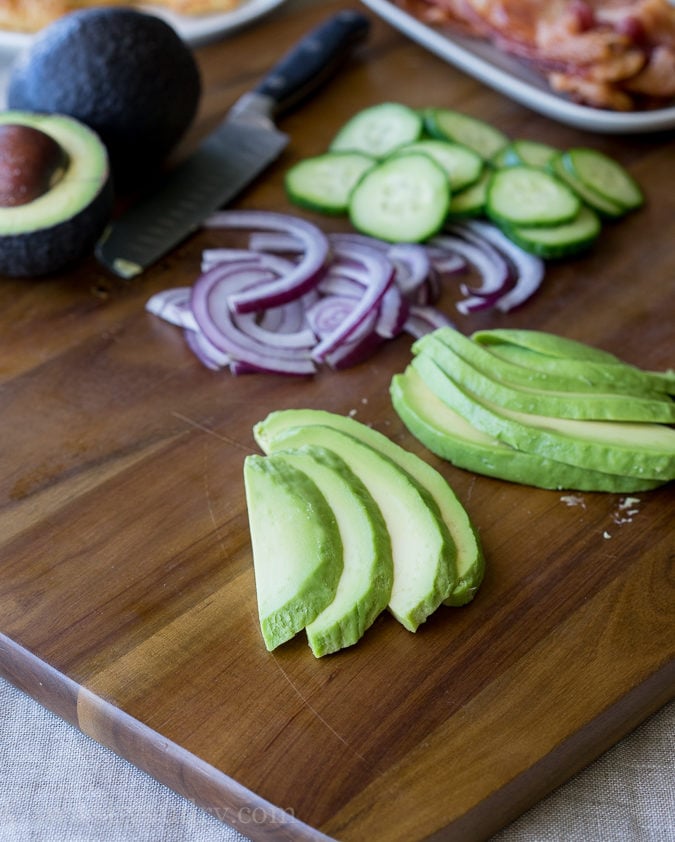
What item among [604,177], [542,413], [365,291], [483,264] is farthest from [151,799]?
[604,177]

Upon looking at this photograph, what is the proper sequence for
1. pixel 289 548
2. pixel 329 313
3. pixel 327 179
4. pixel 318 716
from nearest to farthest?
pixel 318 716
pixel 289 548
pixel 329 313
pixel 327 179

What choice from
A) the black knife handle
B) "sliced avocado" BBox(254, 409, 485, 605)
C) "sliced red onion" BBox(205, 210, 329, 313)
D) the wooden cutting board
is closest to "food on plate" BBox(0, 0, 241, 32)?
the black knife handle

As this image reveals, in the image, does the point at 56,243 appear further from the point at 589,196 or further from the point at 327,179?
the point at 589,196

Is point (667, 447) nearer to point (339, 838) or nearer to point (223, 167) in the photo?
point (339, 838)

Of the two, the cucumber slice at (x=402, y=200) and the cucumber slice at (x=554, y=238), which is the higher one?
the cucumber slice at (x=402, y=200)

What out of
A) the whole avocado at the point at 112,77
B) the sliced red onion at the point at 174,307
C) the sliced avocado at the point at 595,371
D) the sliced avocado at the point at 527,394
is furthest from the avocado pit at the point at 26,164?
the sliced avocado at the point at 595,371

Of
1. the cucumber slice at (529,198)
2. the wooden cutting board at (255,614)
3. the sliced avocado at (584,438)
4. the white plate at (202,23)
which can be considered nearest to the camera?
the wooden cutting board at (255,614)

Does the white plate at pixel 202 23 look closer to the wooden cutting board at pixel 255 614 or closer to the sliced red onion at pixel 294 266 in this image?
the sliced red onion at pixel 294 266

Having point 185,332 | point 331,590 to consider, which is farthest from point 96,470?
point 331,590

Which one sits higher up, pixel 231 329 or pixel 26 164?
pixel 26 164
